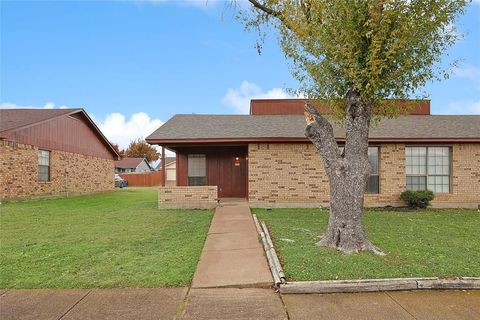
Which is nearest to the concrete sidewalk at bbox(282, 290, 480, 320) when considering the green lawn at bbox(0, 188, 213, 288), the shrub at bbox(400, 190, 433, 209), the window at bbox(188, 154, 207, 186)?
the green lawn at bbox(0, 188, 213, 288)

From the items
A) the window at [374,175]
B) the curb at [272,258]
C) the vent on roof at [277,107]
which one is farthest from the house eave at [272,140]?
the curb at [272,258]

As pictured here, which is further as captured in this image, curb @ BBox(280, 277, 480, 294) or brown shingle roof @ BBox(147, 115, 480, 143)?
brown shingle roof @ BBox(147, 115, 480, 143)

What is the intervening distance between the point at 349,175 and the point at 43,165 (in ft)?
56.0

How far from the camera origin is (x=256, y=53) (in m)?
9.08

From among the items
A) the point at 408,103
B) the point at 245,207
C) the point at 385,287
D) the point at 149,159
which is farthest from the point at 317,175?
the point at 149,159

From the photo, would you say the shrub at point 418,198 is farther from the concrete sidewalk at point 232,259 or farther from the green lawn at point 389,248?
the concrete sidewalk at point 232,259

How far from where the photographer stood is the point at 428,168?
515 inches

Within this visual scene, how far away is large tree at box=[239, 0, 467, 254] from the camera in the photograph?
6059 millimetres

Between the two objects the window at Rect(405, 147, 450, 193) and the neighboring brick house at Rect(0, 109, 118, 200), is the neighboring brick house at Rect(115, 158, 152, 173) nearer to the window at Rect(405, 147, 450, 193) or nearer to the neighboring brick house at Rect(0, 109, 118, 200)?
the neighboring brick house at Rect(0, 109, 118, 200)

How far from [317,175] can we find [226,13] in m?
6.94

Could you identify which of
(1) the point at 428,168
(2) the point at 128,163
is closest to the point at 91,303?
(1) the point at 428,168

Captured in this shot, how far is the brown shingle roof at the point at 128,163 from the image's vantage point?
176 ft

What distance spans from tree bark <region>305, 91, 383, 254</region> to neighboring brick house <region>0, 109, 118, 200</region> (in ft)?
47.8

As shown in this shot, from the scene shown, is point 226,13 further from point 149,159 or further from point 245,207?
point 149,159
